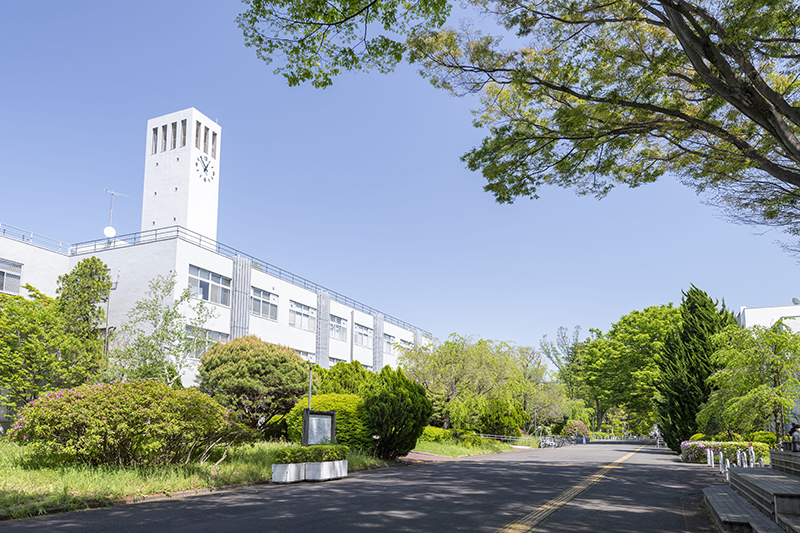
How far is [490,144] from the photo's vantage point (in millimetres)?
13391

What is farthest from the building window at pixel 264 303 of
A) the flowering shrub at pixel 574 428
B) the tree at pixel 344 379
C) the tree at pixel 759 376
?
the flowering shrub at pixel 574 428

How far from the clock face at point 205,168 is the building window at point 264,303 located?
14.6 metres

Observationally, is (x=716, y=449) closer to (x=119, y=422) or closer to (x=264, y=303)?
(x=119, y=422)

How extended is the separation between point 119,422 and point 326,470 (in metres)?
5.99

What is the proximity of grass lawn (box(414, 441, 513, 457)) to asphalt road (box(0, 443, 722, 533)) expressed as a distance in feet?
45.9

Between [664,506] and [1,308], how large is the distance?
23313 millimetres

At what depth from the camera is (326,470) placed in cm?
1620

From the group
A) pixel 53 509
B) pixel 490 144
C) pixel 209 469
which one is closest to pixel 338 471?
pixel 209 469

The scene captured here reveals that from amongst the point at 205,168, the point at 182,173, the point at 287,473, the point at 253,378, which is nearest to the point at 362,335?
the point at 205,168

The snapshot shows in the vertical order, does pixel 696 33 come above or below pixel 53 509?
above

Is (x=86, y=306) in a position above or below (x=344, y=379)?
above

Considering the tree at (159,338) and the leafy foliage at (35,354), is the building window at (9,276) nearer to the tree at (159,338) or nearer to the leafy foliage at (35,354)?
the leafy foliage at (35,354)

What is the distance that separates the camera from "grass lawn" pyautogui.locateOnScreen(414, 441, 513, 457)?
2892cm

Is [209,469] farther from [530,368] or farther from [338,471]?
[530,368]
